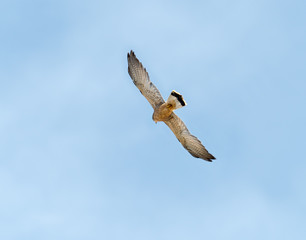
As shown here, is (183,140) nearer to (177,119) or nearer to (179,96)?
(177,119)

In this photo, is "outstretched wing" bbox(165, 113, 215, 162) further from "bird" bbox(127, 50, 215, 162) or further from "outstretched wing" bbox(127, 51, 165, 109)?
"outstretched wing" bbox(127, 51, 165, 109)

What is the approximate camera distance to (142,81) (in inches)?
626

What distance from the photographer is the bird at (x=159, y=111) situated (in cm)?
1570

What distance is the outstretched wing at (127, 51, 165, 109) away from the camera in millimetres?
15781

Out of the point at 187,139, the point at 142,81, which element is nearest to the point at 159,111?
the point at 142,81

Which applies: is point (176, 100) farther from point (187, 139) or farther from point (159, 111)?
point (187, 139)

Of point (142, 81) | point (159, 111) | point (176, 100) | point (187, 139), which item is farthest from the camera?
point (187, 139)

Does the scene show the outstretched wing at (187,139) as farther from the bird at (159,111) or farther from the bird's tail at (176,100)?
the bird's tail at (176,100)

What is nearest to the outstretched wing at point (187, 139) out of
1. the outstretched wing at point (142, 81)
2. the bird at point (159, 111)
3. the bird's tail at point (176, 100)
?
the bird at point (159, 111)

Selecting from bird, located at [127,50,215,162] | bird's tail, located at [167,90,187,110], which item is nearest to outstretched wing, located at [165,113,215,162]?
bird, located at [127,50,215,162]

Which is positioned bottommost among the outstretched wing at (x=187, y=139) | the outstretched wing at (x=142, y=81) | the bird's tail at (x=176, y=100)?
the outstretched wing at (x=187, y=139)

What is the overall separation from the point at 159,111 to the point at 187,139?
179cm

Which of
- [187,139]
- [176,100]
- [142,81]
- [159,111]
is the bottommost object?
[187,139]

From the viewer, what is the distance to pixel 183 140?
16297 mm
